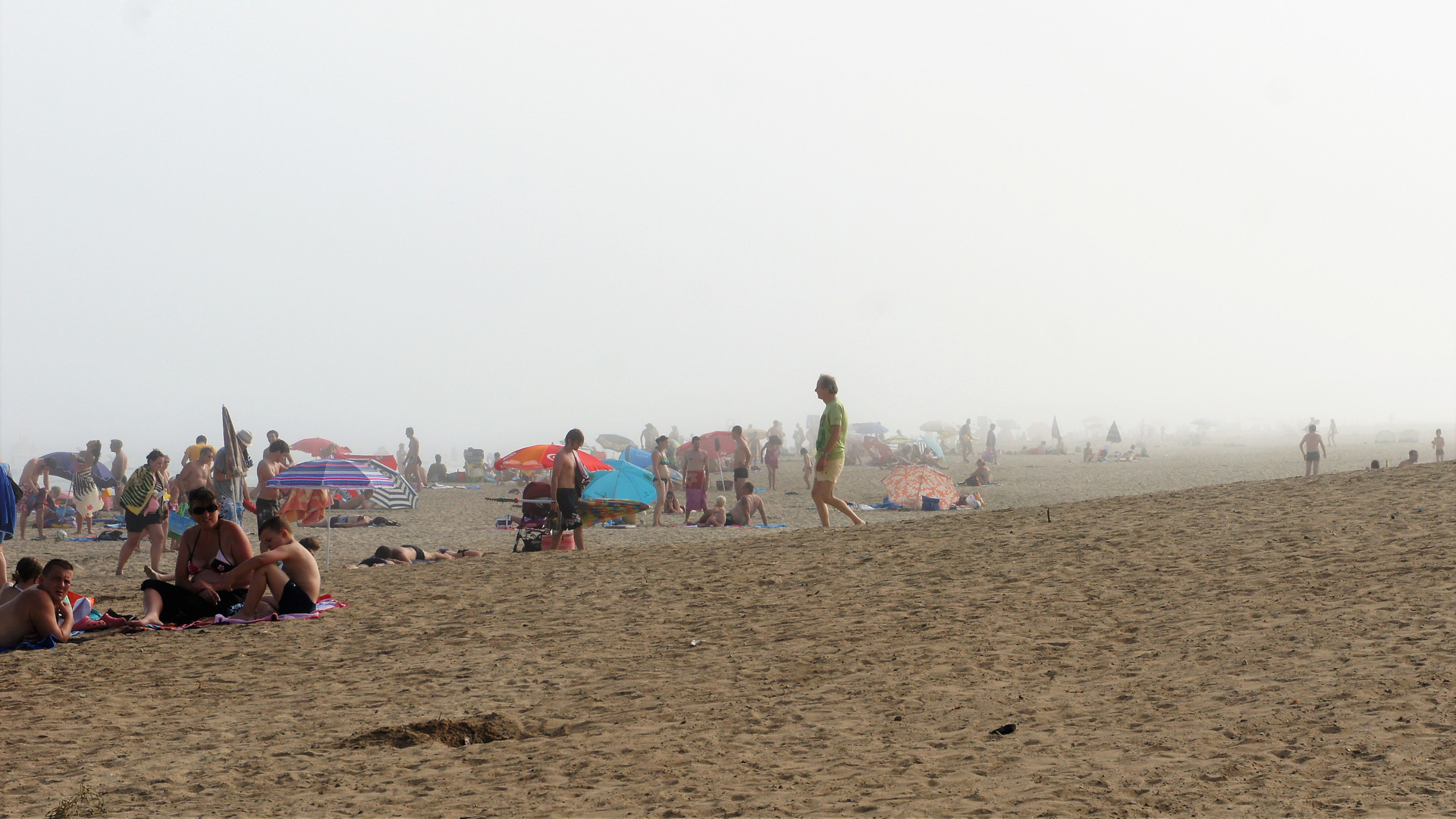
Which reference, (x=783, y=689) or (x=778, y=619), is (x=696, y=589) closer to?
(x=778, y=619)

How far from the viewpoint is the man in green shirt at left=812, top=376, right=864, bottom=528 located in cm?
1122

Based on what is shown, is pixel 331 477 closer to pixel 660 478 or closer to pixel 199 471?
pixel 199 471

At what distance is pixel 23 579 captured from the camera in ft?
25.9

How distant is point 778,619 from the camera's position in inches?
308

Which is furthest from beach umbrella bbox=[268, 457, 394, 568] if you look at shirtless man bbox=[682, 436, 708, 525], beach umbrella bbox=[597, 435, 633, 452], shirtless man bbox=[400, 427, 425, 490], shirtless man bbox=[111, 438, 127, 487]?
beach umbrella bbox=[597, 435, 633, 452]

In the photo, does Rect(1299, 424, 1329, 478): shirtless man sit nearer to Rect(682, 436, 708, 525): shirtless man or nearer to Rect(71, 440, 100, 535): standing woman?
Rect(682, 436, 708, 525): shirtless man

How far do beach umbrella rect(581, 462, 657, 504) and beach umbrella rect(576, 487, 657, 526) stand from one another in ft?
0.25

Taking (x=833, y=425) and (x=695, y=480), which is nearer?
(x=833, y=425)

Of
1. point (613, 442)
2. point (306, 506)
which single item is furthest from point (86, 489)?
point (613, 442)

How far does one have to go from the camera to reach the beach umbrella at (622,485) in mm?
15281

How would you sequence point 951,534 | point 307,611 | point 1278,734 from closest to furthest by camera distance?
point 1278,734 → point 307,611 → point 951,534

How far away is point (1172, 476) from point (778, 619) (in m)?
27.9

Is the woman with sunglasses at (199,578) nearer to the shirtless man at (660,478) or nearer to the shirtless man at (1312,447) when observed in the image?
the shirtless man at (660,478)

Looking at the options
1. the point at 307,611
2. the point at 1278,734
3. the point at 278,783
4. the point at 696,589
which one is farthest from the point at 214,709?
the point at 1278,734
